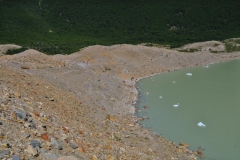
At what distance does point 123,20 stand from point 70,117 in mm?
51800

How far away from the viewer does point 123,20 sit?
6506 centimetres

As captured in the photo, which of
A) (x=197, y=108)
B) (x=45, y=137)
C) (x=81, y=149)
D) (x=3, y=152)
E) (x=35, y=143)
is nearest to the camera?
(x=3, y=152)

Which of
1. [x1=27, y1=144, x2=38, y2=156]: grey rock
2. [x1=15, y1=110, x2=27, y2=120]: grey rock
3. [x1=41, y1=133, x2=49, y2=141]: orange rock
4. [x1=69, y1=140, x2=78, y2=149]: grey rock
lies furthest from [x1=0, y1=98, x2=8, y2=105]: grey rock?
[x1=27, y1=144, x2=38, y2=156]: grey rock

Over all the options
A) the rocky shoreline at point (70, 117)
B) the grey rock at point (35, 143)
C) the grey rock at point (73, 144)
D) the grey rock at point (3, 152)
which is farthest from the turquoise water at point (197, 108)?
the grey rock at point (3, 152)

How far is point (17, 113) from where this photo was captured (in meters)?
11.2

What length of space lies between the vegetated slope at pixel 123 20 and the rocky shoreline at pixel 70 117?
26.3m

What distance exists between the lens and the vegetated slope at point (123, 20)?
57.2 metres

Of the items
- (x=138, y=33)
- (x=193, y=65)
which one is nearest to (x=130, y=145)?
(x=193, y=65)

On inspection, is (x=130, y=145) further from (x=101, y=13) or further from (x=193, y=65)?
(x=101, y=13)

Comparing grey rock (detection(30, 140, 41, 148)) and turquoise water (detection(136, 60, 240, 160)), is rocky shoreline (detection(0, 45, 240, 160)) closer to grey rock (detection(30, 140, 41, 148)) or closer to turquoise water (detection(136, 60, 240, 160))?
grey rock (detection(30, 140, 41, 148))

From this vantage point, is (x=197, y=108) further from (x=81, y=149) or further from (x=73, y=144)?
(x=73, y=144)

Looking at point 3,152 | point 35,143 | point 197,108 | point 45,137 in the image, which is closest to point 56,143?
point 45,137

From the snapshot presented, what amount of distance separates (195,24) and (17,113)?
57588 mm

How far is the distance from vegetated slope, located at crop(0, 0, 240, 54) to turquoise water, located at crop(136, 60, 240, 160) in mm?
21704
